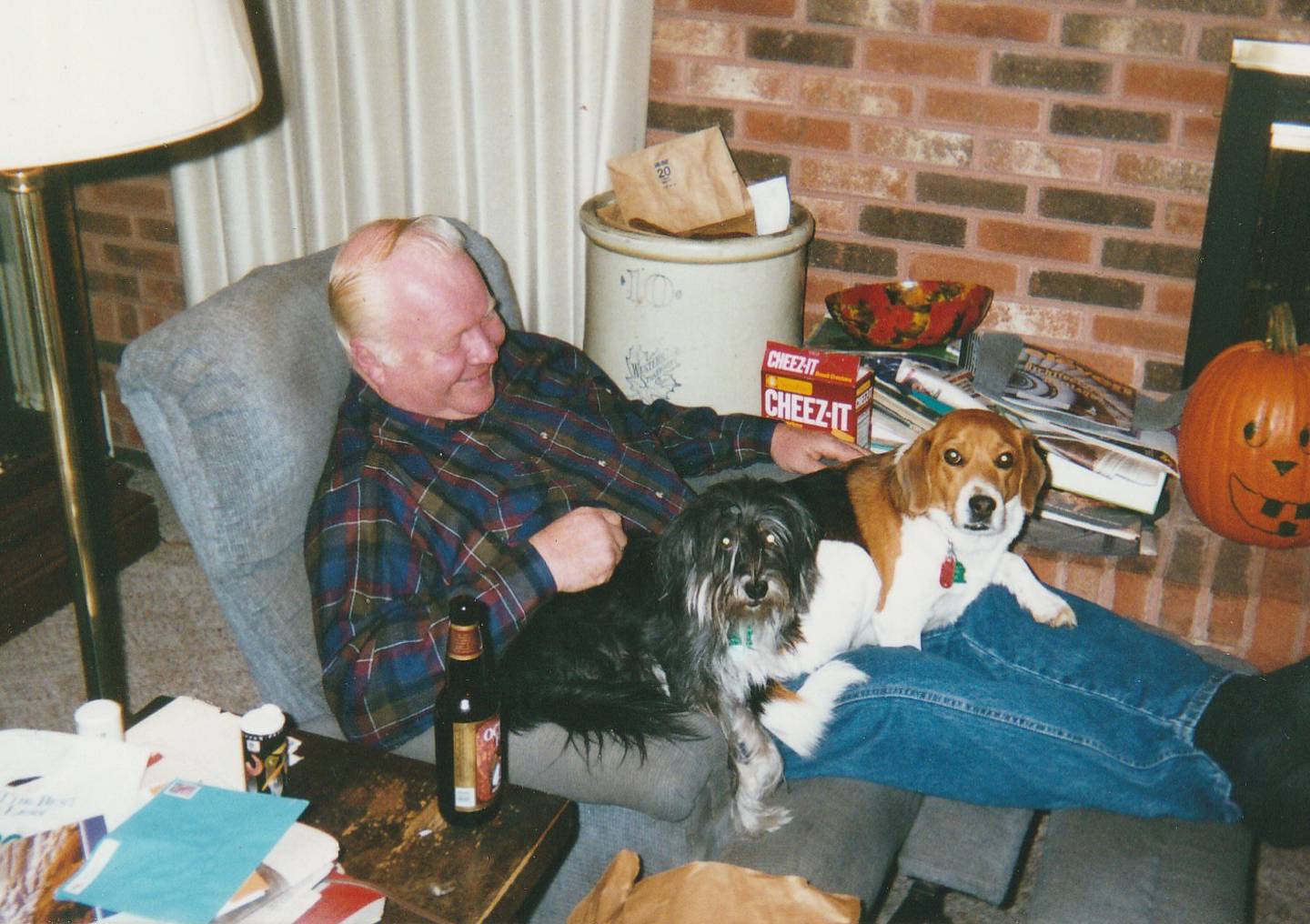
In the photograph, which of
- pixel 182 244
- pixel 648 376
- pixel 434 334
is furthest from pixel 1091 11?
pixel 182 244

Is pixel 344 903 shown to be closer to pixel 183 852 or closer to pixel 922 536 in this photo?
pixel 183 852

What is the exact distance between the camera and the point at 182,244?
344 centimetres

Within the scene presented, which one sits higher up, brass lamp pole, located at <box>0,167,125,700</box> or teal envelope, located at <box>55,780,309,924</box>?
brass lamp pole, located at <box>0,167,125,700</box>

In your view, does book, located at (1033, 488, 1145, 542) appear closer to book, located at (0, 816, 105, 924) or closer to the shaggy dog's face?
the shaggy dog's face

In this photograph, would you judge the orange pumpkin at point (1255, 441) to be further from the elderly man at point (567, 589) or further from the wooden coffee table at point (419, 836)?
the wooden coffee table at point (419, 836)

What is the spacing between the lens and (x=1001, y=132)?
2736mm

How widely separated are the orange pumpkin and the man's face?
1512 millimetres

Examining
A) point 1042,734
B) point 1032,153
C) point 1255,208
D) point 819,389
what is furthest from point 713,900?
point 1255,208

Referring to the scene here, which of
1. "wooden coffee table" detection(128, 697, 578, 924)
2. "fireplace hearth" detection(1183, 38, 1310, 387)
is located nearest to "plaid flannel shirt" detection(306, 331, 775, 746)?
"wooden coffee table" detection(128, 697, 578, 924)

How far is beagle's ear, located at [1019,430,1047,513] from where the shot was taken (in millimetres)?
1999

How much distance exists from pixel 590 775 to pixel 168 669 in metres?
1.63

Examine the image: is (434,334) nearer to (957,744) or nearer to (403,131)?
(957,744)

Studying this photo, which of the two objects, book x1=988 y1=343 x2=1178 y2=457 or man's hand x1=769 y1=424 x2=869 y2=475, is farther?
book x1=988 y1=343 x2=1178 y2=457

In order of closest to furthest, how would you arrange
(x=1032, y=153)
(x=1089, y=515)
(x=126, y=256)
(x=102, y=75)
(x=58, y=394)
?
(x=102, y=75)
(x=58, y=394)
(x=1089, y=515)
(x=1032, y=153)
(x=126, y=256)
